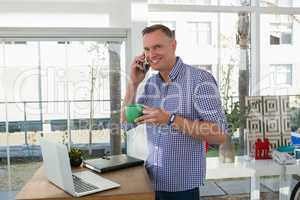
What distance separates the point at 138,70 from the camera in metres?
1.89

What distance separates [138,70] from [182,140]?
47cm

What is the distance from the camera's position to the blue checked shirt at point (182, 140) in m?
1.64

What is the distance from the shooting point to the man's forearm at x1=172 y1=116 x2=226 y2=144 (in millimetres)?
1489

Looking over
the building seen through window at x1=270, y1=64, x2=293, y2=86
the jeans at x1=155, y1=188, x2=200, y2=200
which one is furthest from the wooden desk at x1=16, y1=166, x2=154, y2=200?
the building seen through window at x1=270, y1=64, x2=293, y2=86

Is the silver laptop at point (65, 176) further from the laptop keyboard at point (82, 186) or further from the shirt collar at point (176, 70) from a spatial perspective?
the shirt collar at point (176, 70)

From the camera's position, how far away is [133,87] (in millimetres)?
1882

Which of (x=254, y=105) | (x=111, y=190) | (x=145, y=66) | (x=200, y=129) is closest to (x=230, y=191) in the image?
(x=254, y=105)

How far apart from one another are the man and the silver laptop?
295mm

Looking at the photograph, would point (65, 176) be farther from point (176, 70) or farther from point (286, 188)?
point (286, 188)

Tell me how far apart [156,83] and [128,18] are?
1676 mm

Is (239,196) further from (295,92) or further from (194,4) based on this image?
(194,4)

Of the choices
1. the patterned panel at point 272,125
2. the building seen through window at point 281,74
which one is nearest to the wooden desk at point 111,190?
the patterned panel at point 272,125

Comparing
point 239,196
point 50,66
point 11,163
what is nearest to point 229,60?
point 239,196

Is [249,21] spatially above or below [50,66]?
above
